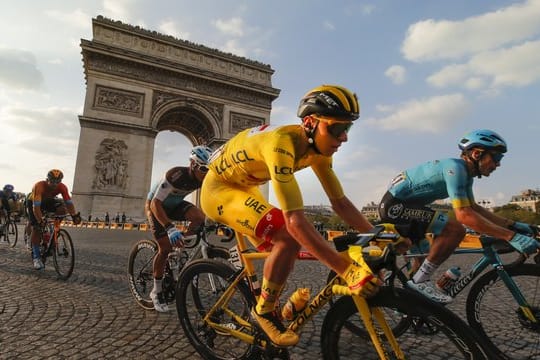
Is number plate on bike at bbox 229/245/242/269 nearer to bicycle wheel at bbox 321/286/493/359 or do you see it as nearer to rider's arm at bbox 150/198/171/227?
bicycle wheel at bbox 321/286/493/359

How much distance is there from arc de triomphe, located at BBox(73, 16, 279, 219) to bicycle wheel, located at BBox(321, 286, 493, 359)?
24.4m

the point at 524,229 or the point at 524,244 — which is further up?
the point at 524,229

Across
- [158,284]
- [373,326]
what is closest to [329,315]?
[373,326]

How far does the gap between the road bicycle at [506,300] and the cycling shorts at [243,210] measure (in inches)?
36.3

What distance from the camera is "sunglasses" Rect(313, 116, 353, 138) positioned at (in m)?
1.86

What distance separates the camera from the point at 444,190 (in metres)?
3.00

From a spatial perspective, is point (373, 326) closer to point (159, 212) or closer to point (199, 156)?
point (199, 156)

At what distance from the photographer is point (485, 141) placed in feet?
8.80

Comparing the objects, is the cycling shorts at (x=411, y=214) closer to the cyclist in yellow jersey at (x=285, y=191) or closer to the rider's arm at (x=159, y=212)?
the cyclist in yellow jersey at (x=285, y=191)

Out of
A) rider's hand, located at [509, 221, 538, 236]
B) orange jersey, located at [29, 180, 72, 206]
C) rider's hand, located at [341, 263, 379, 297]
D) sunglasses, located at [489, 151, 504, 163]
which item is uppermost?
sunglasses, located at [489, 151, 504, 163]

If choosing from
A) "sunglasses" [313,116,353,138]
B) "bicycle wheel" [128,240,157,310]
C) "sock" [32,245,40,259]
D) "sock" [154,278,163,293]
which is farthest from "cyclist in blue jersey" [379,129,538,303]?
"sock" [32,245,40,259]

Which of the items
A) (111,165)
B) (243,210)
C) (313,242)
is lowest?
(313,242)

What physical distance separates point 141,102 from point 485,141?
2626 centimetres

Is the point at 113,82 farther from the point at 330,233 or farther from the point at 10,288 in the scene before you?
the point at 10,288
